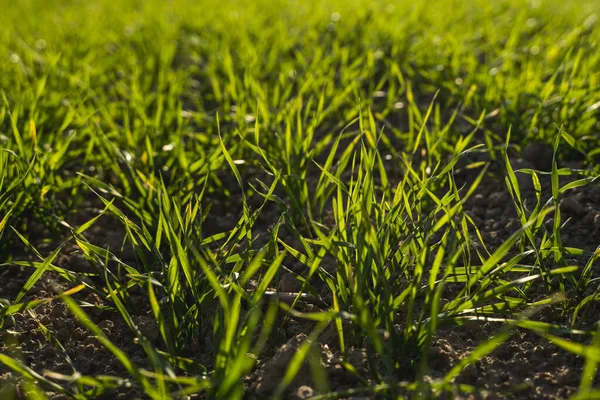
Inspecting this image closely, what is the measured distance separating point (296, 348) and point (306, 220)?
1.78 feet

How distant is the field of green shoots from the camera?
1083mm

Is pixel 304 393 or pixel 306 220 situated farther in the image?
pixel 306 220

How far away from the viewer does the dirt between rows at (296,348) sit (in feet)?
3.56

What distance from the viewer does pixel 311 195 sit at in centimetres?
177

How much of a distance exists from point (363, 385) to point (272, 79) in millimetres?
1702

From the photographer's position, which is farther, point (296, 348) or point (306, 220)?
point (306, 220)

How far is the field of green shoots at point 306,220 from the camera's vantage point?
3.55ft

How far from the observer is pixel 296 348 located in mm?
1120

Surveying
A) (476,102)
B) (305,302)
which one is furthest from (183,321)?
(476,102)

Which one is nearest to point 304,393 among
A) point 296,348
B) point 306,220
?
point 296,348

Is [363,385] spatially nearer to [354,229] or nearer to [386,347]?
[386,347]

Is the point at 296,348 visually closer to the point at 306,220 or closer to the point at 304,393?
the point at 304,393

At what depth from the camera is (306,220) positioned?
1.62 m

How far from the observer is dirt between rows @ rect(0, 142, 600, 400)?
1084 mm
